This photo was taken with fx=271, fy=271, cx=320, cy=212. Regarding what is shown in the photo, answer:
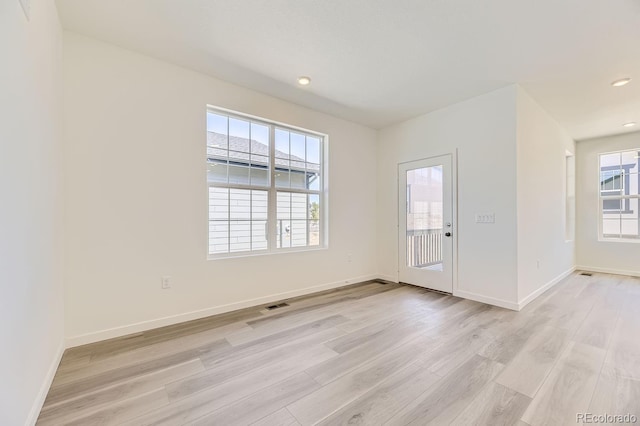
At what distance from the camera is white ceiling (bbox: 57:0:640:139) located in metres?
2.05

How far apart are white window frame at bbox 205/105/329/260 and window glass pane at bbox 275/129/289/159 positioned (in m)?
0.06

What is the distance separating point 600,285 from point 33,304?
6650mm

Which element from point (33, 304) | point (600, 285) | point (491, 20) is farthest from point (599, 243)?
point (33, 304)

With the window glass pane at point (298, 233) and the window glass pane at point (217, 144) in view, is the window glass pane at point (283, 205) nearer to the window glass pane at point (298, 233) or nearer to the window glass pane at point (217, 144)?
the window glass pane at point (298, 233)

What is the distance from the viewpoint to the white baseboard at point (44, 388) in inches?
57.6

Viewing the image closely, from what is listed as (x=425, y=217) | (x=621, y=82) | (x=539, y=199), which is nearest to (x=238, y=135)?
(x=425, y=217)

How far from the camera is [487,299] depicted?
3.45m

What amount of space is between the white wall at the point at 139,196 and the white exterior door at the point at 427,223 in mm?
2333

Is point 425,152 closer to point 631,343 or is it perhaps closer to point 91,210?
point 631,343

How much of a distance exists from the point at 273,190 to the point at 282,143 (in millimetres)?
701

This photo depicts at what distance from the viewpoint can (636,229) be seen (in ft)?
16.1

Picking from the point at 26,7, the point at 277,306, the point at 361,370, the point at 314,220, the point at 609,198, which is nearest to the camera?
the point at 26,7

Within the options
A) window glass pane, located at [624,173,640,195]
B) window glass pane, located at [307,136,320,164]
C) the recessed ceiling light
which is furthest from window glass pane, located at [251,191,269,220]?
window glass pane, located at [624,173,640,195]

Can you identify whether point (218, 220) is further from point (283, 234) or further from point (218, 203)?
point (283, 234)
